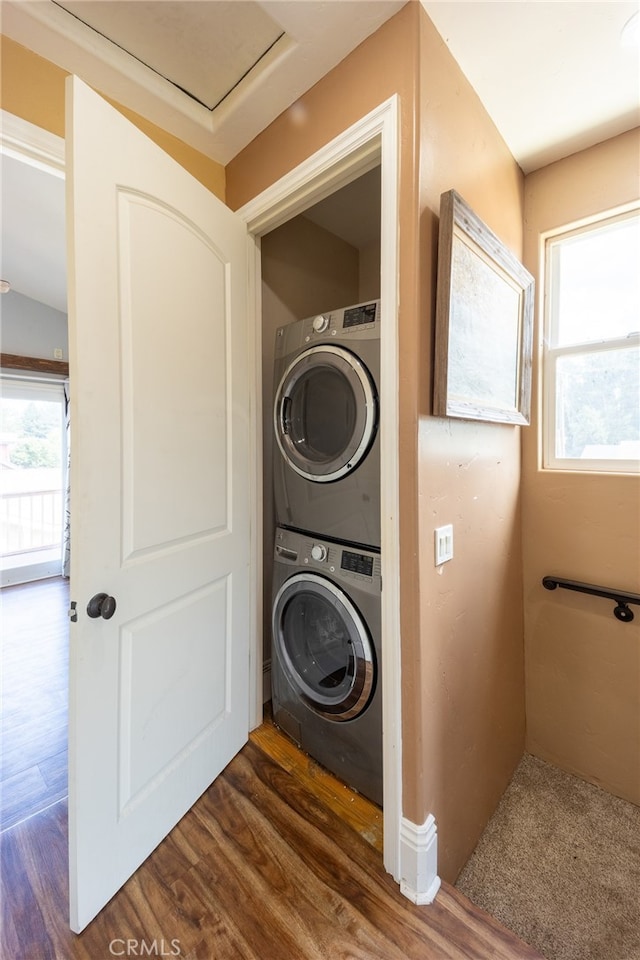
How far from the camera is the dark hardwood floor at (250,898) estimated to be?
97cm

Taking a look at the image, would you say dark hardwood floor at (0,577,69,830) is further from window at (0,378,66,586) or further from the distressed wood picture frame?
the distressed wood picture frame

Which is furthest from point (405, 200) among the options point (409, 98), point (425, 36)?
point (425, 36)

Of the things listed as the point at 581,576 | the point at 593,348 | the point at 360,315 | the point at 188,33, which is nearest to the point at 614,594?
the point at 581,576

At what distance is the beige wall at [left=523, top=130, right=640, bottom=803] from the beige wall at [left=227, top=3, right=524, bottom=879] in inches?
8.7

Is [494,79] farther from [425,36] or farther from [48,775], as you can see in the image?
[48,775]

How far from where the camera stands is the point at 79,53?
118cm

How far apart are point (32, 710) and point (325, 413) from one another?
7.07 feet

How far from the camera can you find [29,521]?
438 centimetres

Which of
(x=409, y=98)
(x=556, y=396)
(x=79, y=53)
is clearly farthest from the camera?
(x=556, y=396)

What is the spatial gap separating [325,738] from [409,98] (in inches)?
85.3

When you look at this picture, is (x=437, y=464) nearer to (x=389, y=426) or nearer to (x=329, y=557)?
(x=389, y=426)

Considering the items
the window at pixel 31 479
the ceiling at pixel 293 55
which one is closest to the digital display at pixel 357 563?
the ceiling at pixel 293 55

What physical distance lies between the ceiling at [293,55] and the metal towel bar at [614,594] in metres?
1.82

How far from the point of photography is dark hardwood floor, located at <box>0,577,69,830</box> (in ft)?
4.80
